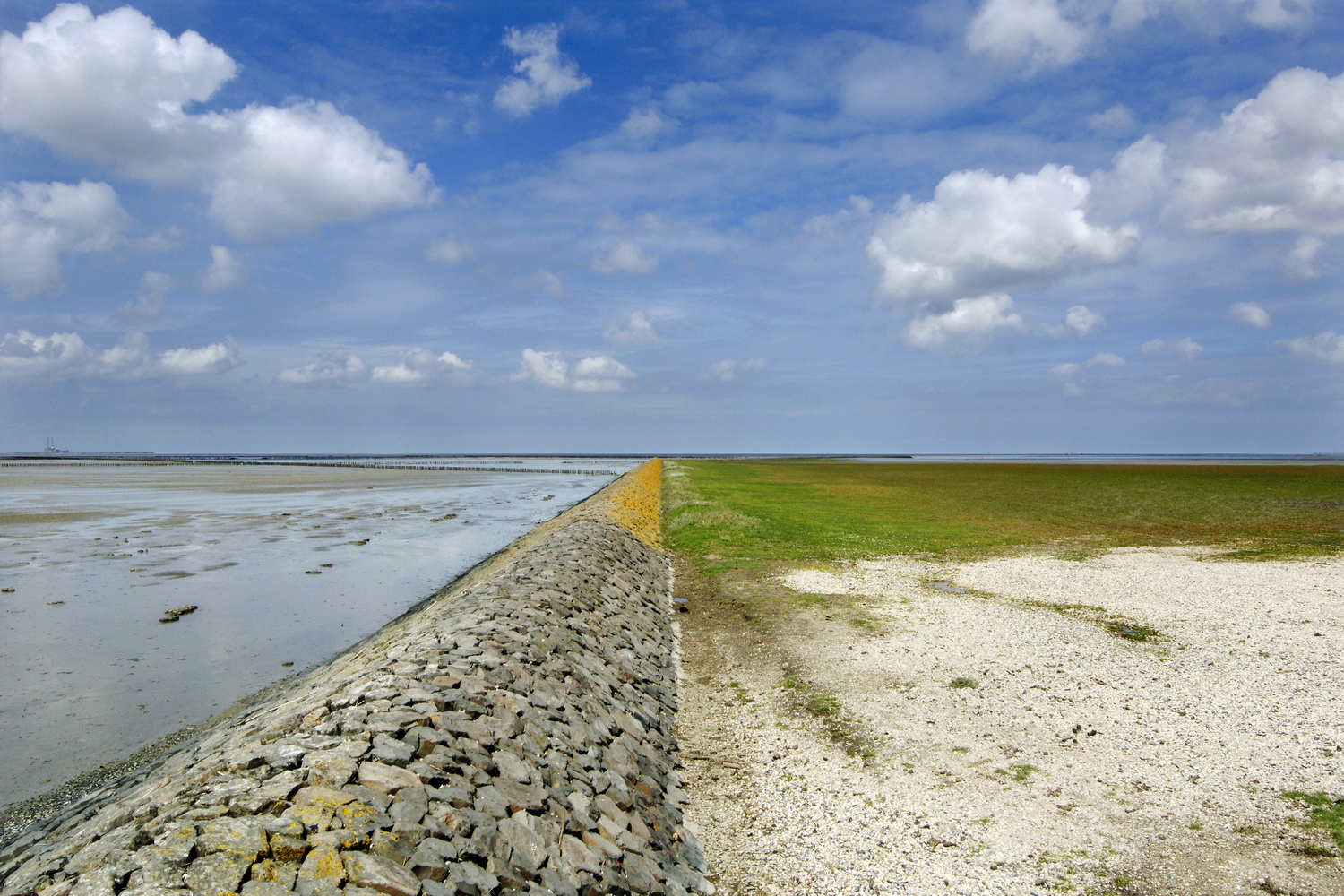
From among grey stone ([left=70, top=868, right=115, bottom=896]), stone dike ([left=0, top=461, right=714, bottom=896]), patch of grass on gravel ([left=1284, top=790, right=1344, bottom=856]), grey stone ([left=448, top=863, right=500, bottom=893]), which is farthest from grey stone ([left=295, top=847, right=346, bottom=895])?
patch of grass on gravel ([left=1284, top=790, right=1344, bottom=856])

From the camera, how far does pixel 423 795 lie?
5.56 meters

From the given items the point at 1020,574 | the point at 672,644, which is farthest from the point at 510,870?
the point at 1020,574

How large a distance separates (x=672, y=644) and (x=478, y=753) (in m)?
7.98

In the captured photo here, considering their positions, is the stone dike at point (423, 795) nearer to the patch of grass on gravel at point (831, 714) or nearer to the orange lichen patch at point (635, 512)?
the patch of grass on gravel at point (831, 714)

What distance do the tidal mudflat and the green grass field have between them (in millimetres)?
9612

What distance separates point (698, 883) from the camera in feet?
20.7

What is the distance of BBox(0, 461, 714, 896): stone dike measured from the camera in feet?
15.1

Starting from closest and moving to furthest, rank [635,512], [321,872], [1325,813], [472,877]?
[321,872], [472,877], [1325,813], [635,512]

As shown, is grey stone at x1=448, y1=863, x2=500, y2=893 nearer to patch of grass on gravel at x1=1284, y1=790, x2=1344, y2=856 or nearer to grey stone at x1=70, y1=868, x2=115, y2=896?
grey stone at x1=70, y1=868, x2=115, y2=896

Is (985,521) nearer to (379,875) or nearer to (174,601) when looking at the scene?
(174,601)

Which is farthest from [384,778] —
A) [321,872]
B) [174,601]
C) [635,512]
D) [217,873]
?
[635,512]

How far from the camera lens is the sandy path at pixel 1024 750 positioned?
629 cm

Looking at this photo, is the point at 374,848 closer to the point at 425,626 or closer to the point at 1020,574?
the point at 425,626

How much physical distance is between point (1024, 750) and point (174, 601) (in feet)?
66.0
